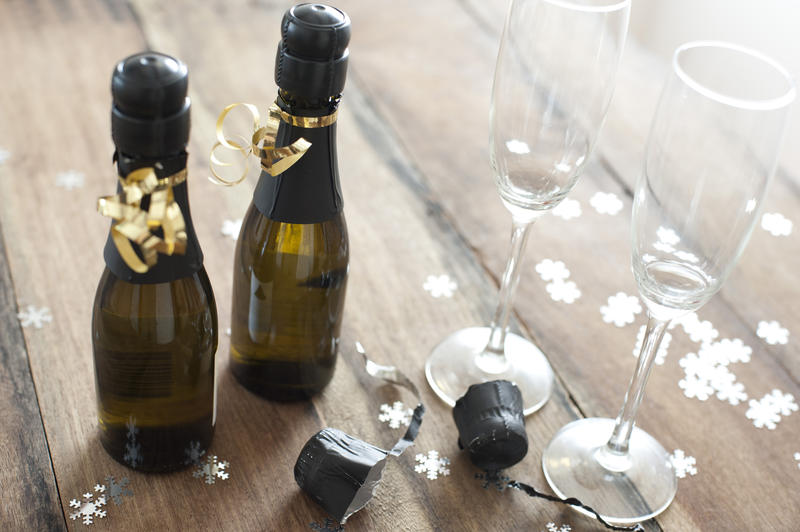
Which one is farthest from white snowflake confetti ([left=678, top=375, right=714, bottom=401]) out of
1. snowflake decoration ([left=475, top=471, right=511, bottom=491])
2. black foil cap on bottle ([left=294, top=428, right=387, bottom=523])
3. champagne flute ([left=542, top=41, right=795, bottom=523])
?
black foil cap on bottle ([left=294, top=428, right=387, bottom=523])

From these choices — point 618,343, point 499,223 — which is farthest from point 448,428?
point 499,223

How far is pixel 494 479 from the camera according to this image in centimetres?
76

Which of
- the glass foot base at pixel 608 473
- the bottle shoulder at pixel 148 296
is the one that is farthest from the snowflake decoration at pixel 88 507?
the glass foot base at pixel 608 473

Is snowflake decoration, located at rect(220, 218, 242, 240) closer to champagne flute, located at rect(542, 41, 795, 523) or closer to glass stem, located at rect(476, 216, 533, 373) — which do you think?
glass stem, located at rect(476, 216, 533, 373)

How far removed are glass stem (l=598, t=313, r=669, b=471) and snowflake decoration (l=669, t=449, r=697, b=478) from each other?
50 mm

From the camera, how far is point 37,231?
946mm

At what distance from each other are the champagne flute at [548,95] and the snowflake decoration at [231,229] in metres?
0.33

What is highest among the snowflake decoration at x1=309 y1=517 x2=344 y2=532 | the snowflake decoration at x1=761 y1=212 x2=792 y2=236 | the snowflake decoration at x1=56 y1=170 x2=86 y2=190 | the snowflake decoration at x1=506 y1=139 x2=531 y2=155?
the snowflake decoration at x1=506 y1=139 x2=531 y2=155

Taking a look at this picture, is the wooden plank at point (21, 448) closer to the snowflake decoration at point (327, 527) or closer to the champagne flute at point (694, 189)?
the snowflake decoration at point (327, 527)

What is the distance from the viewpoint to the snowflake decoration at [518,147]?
743mm

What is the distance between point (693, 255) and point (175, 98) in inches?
15.1

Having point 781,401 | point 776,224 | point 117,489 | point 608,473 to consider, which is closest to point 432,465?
point 608,473

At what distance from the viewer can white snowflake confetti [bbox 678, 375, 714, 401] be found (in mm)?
874

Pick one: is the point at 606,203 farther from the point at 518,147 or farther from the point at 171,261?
the point at 171,261
